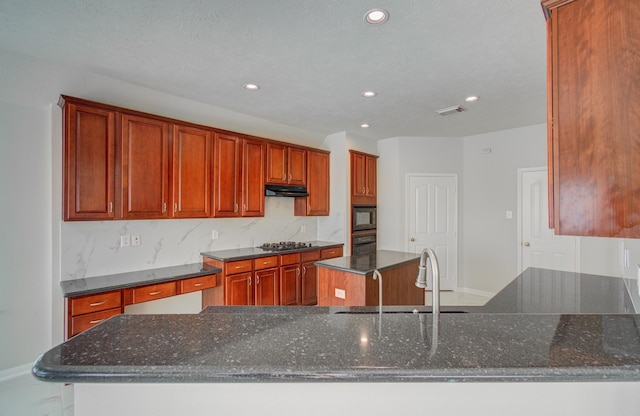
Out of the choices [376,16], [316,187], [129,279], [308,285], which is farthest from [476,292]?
[129,279]

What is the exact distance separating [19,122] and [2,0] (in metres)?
1.08

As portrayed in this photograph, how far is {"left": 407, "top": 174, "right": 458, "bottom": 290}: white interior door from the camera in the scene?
509 centimetres

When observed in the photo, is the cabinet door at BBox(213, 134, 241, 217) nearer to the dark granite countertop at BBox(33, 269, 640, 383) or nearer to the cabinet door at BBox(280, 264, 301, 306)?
the cabinet door at BBox(280, 264, 301, 306)

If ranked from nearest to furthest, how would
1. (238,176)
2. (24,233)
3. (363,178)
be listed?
(24,233) → (238,176) → (363,178)

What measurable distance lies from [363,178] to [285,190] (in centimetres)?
151

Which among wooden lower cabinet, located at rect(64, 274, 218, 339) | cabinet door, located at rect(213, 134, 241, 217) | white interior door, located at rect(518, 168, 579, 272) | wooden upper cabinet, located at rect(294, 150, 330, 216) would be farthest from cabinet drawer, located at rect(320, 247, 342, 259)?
white interior door, located at rect(518, 168, 579, 272)

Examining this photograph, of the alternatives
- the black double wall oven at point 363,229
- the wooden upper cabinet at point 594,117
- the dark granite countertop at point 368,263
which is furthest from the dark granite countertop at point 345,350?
the black double wall oven at point 363,229

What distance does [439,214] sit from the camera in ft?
16.8

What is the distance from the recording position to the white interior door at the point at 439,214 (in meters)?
5.09

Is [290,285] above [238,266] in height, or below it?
below

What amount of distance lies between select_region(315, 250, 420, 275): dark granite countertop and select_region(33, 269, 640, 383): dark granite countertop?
1602 mm

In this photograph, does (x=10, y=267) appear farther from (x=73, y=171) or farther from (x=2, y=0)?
(x=2, y=0)

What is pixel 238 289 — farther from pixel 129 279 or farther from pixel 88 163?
pixel 88 163

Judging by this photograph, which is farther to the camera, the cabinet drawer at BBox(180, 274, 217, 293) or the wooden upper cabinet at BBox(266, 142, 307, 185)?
the wooden upper cabinet at BBox(266, 142, 307, 185)
